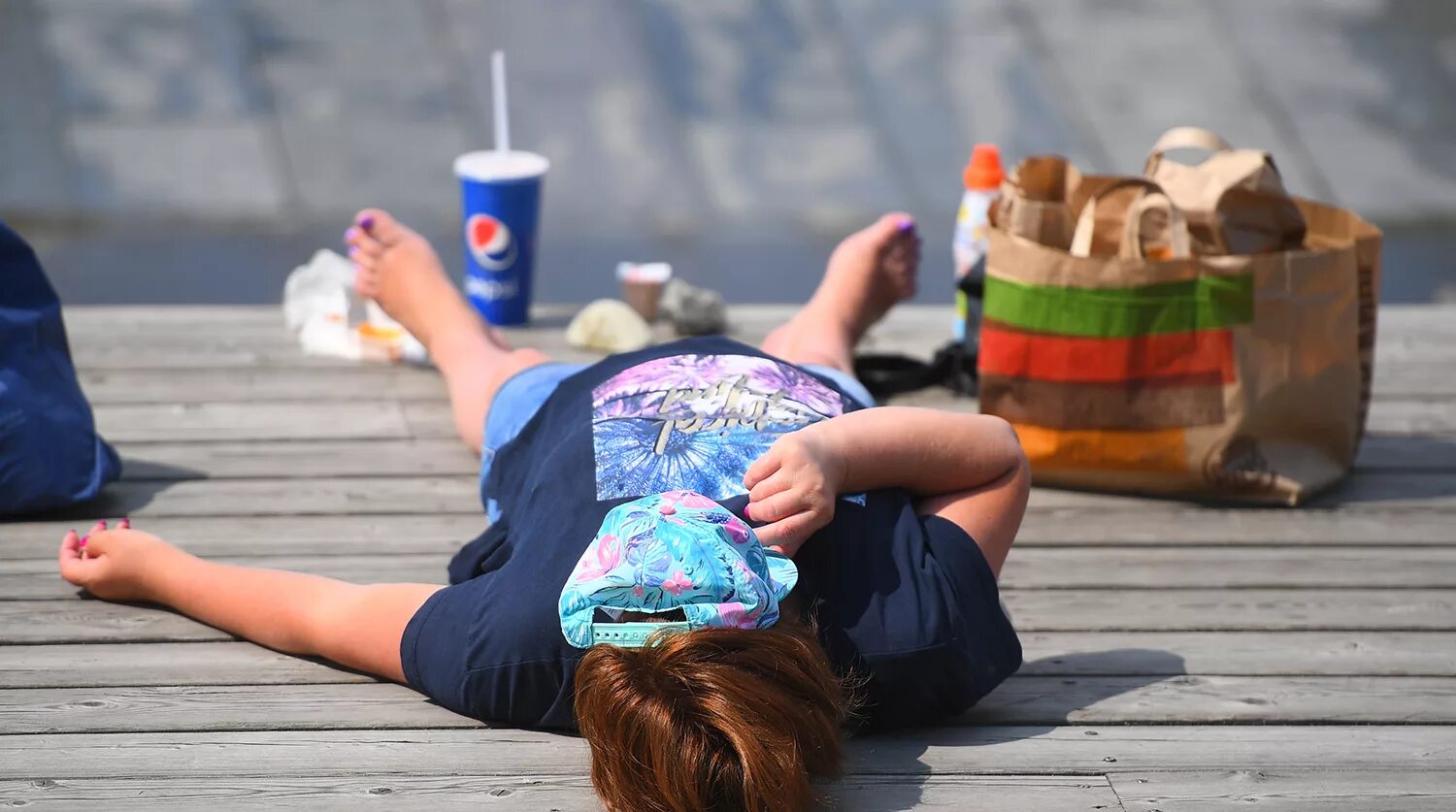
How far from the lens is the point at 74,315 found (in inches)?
133

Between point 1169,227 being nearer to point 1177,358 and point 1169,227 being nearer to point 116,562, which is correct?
point 1177,358

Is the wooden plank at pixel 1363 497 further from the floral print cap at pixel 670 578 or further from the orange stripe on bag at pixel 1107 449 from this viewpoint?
the floral print cap at pixel 670 578

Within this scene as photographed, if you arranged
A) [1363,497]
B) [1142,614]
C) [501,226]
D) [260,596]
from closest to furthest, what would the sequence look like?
[260,596]
[1142,614]
[1363,497]
[501,226]

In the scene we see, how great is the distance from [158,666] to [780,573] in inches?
31.7

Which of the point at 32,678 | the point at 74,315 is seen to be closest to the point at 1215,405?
the point at 32,678

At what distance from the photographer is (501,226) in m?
3.27

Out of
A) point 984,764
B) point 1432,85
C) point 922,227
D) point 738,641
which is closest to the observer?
point 738,641

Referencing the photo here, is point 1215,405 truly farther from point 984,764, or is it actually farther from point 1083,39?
point 1083,39

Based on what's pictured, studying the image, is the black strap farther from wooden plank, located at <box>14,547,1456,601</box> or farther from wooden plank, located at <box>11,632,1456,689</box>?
wooden plank, located at <box>11,632,1456,689</box>

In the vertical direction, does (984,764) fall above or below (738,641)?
below

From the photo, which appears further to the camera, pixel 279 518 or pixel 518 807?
pixel 279 518

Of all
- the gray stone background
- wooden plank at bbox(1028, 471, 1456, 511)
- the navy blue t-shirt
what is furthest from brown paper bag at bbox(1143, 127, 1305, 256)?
the gray stone background

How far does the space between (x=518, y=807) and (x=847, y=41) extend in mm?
4643

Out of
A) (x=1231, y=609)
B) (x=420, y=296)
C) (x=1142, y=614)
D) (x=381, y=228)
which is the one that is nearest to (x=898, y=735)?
(x=1142, y=614)
